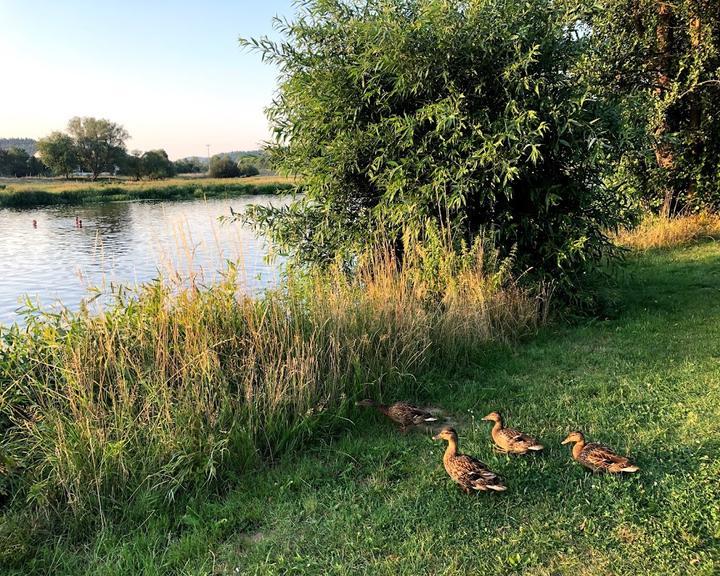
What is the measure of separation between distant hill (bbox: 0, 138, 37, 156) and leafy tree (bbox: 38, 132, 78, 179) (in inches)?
95.9

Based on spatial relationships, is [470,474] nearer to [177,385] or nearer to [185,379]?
[185,379]

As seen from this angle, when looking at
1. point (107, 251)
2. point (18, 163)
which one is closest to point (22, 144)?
point (18, 163)

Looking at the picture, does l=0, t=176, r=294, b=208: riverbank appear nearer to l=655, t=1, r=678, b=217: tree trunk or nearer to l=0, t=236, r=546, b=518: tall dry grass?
l=655, t=1, r=678, b=217: tree trunk

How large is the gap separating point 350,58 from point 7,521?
6641mm

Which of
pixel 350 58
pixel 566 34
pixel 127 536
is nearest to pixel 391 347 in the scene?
pixel 127 536

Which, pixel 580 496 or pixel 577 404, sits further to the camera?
pixel 577 404

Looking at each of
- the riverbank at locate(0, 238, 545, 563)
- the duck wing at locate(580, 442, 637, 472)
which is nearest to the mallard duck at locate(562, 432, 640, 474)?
the duck wing at locate(580, 442, 637, 472)

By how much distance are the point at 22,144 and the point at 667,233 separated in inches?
3802

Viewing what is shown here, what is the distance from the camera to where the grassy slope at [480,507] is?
287 centimetres

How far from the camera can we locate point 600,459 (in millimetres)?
3475

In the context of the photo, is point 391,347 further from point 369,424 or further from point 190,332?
point 190,332

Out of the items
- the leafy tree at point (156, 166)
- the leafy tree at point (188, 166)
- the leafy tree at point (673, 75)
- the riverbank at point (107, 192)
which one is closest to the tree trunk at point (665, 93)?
the leafy tree at point (673, 75)

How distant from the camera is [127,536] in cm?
326

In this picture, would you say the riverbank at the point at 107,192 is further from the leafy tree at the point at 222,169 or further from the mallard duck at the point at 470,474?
the mallard duck at the point at 470,474
